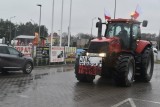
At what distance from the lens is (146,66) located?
1756 cm

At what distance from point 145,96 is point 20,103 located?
4.80 m

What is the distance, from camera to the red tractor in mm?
15508

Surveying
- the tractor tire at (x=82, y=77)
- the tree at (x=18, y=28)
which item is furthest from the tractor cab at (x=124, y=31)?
the tree at (x=18, y=28)

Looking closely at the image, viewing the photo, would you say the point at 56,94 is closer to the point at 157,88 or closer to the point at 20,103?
the point at 20,103

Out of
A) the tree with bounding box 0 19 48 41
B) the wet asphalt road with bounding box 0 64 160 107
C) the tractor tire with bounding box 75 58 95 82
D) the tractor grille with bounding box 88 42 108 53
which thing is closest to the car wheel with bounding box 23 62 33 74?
the wet asphalt road with bounding box 0 64 160 107

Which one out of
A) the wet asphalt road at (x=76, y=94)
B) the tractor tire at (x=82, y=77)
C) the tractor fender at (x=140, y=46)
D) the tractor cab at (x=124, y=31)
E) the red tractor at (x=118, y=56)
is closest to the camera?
the wet asphalt road at (x=76, y=94)

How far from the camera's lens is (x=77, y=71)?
53.3 feet

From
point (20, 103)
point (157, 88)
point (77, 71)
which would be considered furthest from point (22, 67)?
point (20, 103)

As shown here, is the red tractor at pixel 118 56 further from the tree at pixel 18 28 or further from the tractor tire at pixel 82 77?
the tree at pixel 18 28

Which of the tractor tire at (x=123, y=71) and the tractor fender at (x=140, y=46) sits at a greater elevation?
the tractor fender at (x=140, y=46)

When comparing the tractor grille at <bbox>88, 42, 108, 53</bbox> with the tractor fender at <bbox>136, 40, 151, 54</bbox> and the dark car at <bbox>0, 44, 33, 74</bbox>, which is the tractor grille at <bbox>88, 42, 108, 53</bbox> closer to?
the tractor fender at <bbox>136, 40, 151, 54</bbox>

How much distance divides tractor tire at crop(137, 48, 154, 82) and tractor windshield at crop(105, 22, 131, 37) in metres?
1.47

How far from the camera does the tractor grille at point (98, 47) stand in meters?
15.7

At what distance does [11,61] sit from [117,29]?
19.5 ft
